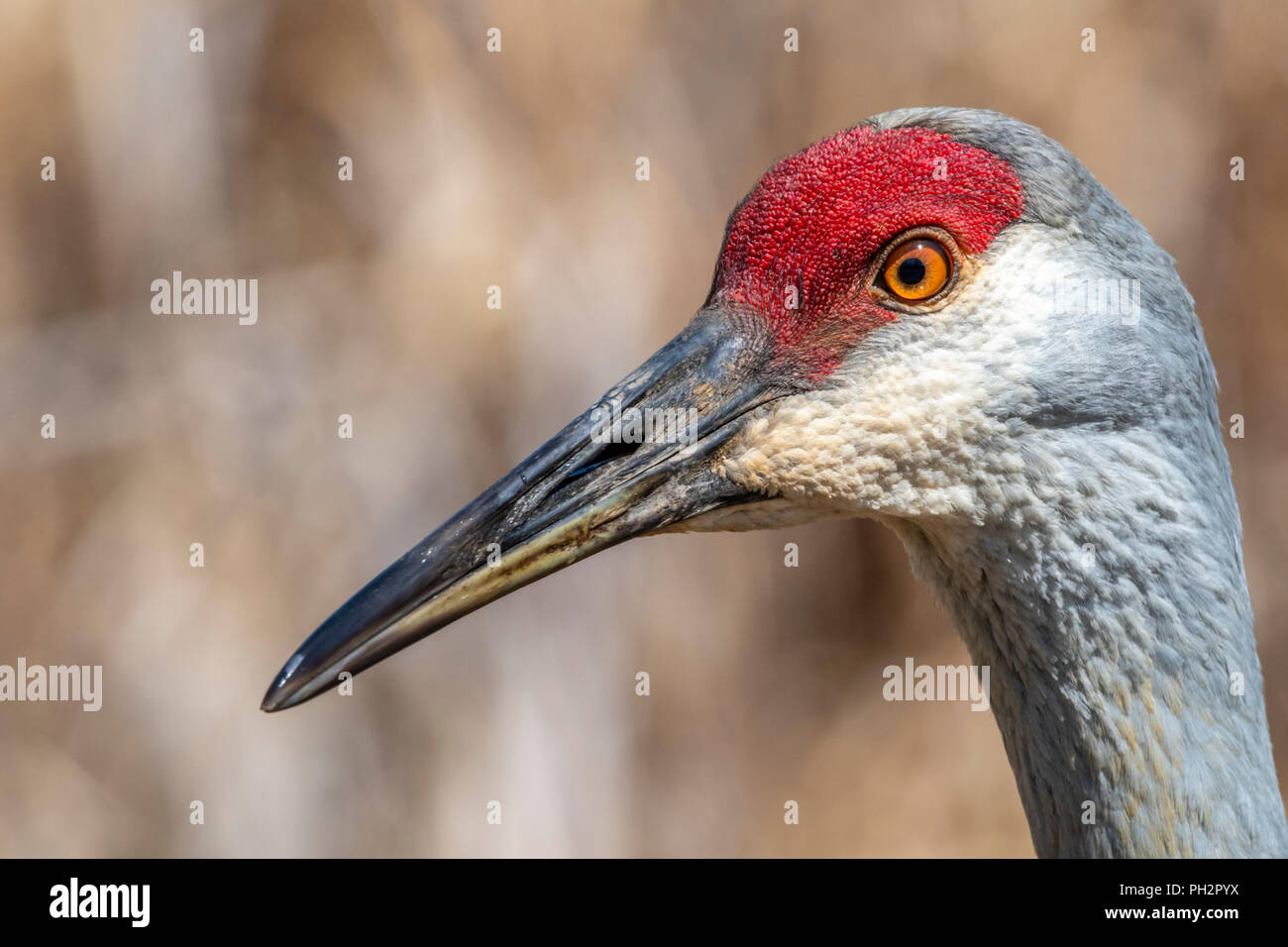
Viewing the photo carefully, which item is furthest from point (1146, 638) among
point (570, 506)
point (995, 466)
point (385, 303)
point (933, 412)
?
point (385, 303)

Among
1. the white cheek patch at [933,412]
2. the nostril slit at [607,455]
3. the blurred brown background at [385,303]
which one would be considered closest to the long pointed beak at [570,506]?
the nostril slit at [607,455]

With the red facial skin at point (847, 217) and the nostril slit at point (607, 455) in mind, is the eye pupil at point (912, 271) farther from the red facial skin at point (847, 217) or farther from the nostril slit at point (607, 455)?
the nostril slit at point (607, 455)

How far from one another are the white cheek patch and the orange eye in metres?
0.04

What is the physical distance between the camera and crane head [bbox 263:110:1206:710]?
1.98 m

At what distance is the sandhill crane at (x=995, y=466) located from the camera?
6.43ft

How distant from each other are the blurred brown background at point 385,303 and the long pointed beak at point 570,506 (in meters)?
2.19

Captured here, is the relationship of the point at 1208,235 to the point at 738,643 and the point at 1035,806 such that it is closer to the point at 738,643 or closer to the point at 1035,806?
the point at 738,643

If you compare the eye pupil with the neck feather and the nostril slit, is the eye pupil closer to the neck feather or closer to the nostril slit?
the neck feather

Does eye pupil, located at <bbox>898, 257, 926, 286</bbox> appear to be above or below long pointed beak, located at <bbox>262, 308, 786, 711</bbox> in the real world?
above

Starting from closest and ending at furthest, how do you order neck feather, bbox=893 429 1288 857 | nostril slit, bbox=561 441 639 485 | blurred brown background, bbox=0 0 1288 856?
neck feather, bbox=893 429 1288 857
nostril slit, bbox=561 441 639 485
blurred brown background, bbox=0 0 1288 856

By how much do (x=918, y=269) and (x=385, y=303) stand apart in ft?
8.81

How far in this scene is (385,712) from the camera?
4492mm

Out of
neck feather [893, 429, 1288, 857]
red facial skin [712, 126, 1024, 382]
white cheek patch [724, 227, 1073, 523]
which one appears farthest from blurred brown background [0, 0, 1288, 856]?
neck feather [893, 429, 1288, 857]

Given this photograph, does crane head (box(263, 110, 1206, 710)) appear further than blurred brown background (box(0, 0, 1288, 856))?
No
